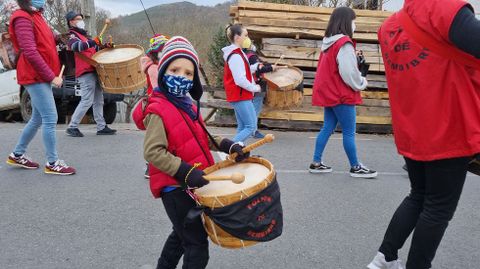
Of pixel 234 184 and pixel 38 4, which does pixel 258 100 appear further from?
pixel 234 184

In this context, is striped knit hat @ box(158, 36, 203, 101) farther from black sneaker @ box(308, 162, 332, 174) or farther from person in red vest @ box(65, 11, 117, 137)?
person in red vest @ box(65, 11, 117, 137)

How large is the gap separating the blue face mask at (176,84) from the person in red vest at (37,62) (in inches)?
107

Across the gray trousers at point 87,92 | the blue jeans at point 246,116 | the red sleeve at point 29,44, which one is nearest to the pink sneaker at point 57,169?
the red sleeve at point 29,44

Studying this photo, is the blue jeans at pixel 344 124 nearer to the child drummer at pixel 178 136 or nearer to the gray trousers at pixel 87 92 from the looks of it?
the child drummer at pixel 178 136

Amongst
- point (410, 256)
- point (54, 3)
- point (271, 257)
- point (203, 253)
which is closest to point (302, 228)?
point (271, 257)

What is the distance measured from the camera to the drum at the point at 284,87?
6.69 m

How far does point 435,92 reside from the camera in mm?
2314

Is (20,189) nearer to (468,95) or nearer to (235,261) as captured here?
(235,261)

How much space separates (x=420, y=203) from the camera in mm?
2660

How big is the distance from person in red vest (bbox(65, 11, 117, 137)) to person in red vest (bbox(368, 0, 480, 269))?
16.0 ft

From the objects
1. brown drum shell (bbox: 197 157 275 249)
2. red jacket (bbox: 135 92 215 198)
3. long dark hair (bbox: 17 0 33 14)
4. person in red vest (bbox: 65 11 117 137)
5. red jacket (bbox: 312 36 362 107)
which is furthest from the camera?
person in red vest (bbox: 65 11 117 137)

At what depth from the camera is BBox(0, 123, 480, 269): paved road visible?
3.17 meters

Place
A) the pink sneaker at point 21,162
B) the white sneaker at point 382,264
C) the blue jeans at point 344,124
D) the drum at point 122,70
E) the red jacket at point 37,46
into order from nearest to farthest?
the white sneaker at point 382,264
the red jacket at point 37,46
the blue jeans at point 344,124
the pink sneaker at point 21,162
the drum at point 122,70

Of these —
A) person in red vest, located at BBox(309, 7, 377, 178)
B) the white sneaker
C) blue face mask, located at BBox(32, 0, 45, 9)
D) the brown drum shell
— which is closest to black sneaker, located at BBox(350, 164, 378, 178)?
person in red vest, located at BBox(309, 7, 377, 178)
